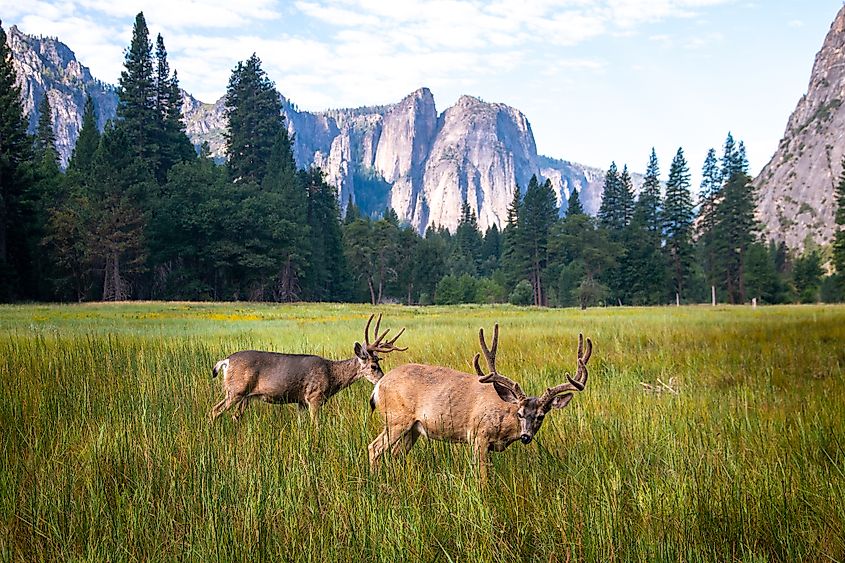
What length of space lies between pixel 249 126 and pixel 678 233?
49.7 metres

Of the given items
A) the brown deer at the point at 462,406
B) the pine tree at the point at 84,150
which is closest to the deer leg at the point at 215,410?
the brown deer at the point at 462,406

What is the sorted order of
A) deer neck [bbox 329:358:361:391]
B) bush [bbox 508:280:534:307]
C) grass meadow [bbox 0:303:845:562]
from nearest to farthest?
1. grass meadow [bbox 0:303:845:562]
2. deer neck [bbox 329:358:361:391]
3. bush [bbox 508:280:534:307]

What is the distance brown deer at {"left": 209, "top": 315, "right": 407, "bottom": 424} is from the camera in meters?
6.98

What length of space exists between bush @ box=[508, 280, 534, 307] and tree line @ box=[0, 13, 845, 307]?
1.70 ft

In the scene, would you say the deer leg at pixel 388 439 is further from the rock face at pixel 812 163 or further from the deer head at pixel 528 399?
the rock face at pixel 812 163

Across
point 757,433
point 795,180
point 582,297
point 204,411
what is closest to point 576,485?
point 757,433

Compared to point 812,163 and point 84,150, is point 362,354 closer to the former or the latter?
point 84,150

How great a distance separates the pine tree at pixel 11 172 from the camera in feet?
131

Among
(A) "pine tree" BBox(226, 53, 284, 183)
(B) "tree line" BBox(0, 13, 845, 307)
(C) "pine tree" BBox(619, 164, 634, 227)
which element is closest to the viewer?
(B) "tree line" BBox(0, 13, 845, 307)

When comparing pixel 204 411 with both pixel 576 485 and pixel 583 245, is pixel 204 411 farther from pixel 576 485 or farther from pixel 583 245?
pixel 583 245

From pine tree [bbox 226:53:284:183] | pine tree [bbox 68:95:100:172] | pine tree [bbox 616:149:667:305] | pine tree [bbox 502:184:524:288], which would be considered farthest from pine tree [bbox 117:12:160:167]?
pine tree [bbox 616:149:667:305]

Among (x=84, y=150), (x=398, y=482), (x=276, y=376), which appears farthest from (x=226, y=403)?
(x=84, y=150)

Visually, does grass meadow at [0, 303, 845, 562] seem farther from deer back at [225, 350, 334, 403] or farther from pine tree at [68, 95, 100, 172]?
pine tree at [68, 95, 100, 172]

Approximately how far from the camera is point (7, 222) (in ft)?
134
